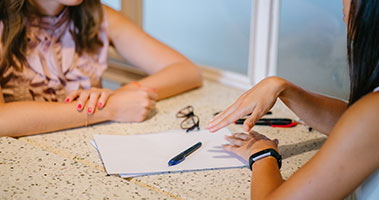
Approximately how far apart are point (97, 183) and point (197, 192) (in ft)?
0.68

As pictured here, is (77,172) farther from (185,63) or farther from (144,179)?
(185,63)

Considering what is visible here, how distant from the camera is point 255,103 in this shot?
104 centimetres

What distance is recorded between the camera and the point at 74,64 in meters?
1.59

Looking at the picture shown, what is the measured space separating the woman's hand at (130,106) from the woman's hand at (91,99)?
0.02 metres

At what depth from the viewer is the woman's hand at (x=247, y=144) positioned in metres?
1.05

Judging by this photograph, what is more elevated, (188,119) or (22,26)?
(22,26)

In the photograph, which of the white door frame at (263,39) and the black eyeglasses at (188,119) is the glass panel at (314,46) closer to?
the white door frame at (263,39)

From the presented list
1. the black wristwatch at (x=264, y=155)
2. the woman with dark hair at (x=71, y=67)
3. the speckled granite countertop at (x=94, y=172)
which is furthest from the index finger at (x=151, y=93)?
the black wristwatch at (x=264, y=155)

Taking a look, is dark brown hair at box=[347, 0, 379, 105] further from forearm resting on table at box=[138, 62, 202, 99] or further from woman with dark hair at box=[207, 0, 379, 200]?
forearm resting on table at box=[138, 62, 202, 99]

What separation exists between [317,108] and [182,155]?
1.15 ft

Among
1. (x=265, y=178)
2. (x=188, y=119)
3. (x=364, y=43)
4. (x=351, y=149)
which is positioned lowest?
(x=188, y=119)

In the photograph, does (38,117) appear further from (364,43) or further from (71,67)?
(364,43)

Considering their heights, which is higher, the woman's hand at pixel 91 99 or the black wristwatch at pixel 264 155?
the black wristwatch at pixel 264 155

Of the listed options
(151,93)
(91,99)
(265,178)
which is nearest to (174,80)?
(151,93)
